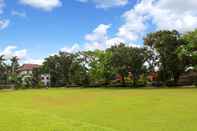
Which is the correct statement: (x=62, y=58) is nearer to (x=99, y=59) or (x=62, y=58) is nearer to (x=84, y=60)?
(x=84, y=60)

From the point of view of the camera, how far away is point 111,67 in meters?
64.3

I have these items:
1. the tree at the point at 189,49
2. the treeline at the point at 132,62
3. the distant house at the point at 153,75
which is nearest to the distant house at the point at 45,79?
the treeline at the point at 132,62

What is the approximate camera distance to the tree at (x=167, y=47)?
59.2m

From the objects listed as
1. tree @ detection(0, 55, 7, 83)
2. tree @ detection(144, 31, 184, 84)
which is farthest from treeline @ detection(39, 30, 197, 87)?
tree @ detection(0, 55, 7, 83)

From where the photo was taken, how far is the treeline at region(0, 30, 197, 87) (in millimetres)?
59156

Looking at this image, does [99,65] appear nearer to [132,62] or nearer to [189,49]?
[132,62]

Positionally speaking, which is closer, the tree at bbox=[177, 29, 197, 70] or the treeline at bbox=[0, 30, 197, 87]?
the tree at bbox=[177, 29, 197, 70]

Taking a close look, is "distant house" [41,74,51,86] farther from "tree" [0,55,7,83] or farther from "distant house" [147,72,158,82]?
"distant house" [147,72,158,82]

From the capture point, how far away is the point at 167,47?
194ft

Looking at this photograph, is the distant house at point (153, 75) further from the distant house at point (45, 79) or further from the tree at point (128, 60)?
the distant house at point (45, 79)

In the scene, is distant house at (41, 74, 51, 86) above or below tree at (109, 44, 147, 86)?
below

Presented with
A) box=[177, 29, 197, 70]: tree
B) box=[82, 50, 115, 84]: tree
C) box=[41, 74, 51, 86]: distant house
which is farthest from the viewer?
box=[41, 74, 51, 86]: distant house
